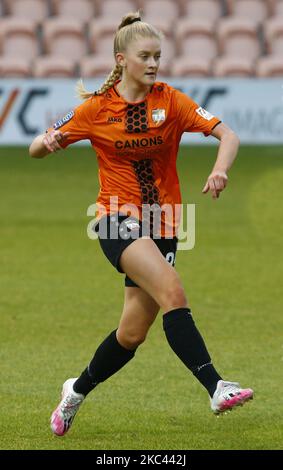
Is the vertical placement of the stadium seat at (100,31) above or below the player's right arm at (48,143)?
below

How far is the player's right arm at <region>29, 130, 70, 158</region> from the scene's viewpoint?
6.29 meters

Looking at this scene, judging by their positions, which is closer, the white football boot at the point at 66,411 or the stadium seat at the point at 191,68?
the white football boot at the point at 66,411

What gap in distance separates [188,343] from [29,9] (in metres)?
16.0

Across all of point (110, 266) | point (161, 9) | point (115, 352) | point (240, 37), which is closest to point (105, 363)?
point (115, 352)

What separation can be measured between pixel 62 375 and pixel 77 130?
7.07 ft

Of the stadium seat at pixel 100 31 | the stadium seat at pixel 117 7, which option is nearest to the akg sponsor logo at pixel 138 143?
the stadium seat at pixel 100 31

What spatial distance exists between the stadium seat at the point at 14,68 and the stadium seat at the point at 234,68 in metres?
3.04

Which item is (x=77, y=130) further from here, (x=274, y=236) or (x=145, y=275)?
(x=274, y=236)

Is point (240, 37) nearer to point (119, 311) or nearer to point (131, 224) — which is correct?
point (119, 311)

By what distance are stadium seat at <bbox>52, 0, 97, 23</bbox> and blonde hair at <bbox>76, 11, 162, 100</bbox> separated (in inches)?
590

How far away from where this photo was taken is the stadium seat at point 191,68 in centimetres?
1928

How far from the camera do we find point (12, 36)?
2069 cm

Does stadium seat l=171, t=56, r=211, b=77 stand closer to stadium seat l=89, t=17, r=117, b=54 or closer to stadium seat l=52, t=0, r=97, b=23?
stadium seat l=89, t=17, r=117, b=54

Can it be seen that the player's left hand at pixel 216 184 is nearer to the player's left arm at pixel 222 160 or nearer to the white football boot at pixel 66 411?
the player's left arm at pixel 222 160
